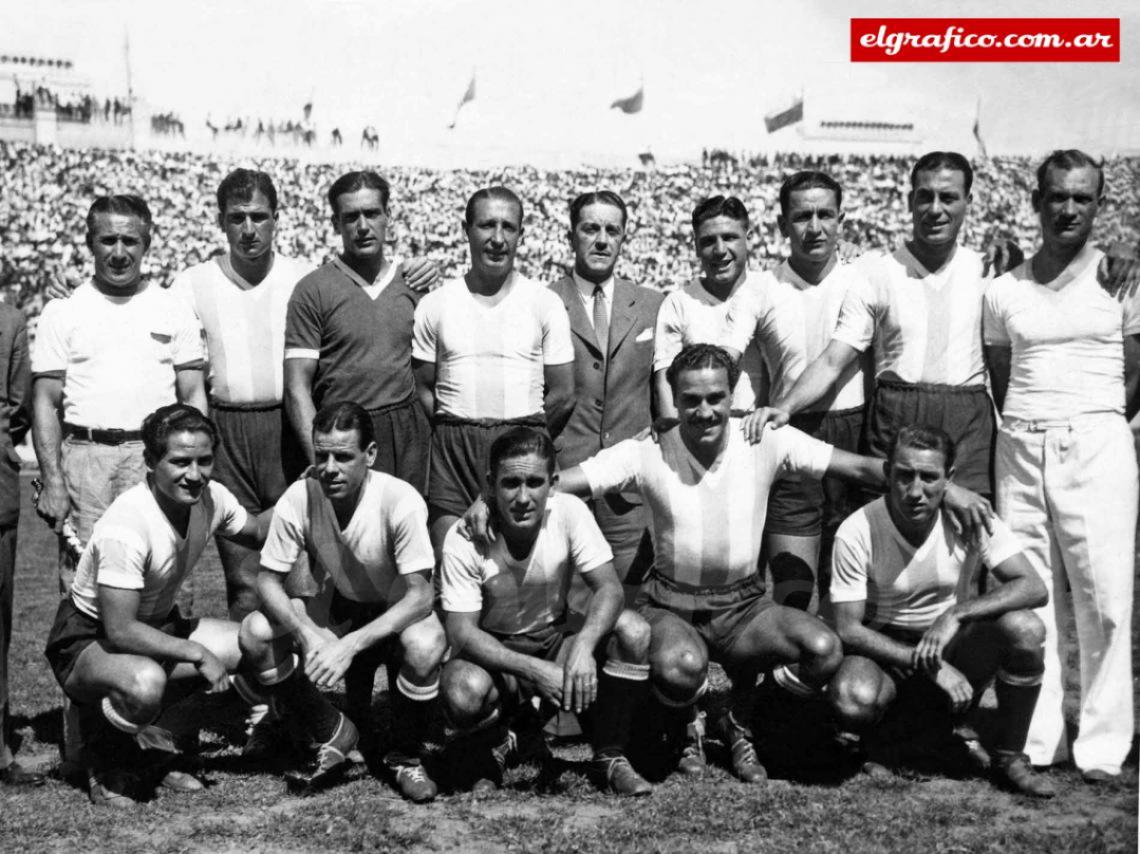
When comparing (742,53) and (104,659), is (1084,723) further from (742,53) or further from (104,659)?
(742,53)

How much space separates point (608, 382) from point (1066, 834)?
7.11ft

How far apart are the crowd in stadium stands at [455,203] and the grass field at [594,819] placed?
15166 mm

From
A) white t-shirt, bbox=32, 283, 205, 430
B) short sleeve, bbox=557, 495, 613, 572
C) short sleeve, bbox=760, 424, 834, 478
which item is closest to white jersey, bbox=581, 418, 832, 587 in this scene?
short sleeve, bbox=760, 424, 834, 478

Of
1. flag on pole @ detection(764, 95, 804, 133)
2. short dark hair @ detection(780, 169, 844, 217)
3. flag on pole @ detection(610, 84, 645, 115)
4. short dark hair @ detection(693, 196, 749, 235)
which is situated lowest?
short dark hair @ detection(693, 196, 749, 235)

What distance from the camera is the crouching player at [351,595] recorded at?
3598mm

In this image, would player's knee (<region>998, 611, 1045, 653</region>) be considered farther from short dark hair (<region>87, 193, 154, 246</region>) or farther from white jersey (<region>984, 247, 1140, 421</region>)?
short dark hair (<region>87, 193, 154, 246</region>)

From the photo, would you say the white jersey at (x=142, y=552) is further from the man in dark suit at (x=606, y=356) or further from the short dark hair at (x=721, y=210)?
the short dark hair at (x=721, y=210)

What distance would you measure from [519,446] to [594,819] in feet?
3.60

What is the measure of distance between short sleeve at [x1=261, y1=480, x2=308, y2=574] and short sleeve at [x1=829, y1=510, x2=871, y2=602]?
5.50 feet

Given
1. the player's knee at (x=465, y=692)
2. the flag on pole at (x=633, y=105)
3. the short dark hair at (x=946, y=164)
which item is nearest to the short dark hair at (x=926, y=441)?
the short dark hair at (x=946, y=164)

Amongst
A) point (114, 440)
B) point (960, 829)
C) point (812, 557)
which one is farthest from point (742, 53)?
point (960, 829)

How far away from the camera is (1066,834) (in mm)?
3186

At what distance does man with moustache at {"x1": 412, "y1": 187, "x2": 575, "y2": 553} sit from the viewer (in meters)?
4.13

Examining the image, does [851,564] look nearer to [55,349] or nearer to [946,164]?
[946,164]
